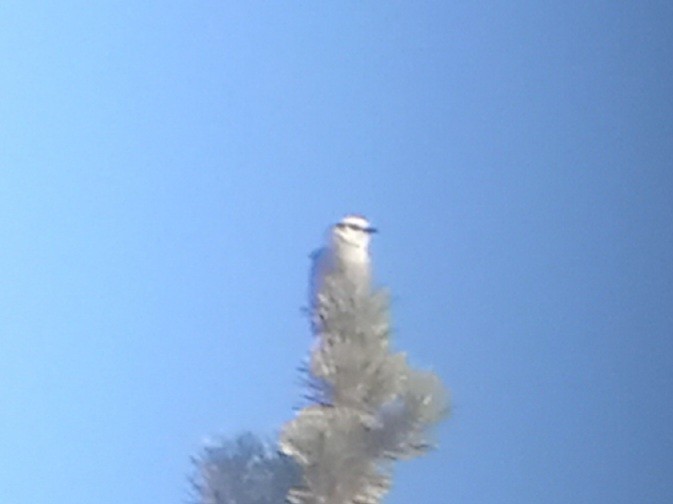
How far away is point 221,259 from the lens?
1194 mm

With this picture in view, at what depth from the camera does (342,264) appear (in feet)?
2.41

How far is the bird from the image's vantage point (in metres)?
0.69

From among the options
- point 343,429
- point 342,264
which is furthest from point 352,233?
point 343,429

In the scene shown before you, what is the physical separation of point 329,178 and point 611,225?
11.6 inches

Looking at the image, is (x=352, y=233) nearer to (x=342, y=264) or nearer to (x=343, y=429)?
(x=342, y=264)

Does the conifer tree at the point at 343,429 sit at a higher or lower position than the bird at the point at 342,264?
lower

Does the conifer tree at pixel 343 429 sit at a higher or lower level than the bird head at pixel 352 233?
lower

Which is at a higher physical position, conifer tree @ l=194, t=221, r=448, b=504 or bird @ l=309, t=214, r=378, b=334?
bird @ l=309, t=214, r=378, b=334

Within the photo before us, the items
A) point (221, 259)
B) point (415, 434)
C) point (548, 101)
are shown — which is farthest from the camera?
point (548, 101)

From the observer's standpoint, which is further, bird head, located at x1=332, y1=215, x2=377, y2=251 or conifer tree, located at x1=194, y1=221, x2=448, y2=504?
bird head, located at x1=332, y1=215, x2=377, y2=251

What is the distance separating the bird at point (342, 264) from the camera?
688 millimetres

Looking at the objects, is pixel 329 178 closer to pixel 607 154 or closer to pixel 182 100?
pixel 182 100

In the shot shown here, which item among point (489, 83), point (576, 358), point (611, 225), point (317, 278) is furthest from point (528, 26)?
point (317, 278)

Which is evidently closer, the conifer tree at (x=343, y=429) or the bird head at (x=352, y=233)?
the conifer tree at (x=343, y=429)
